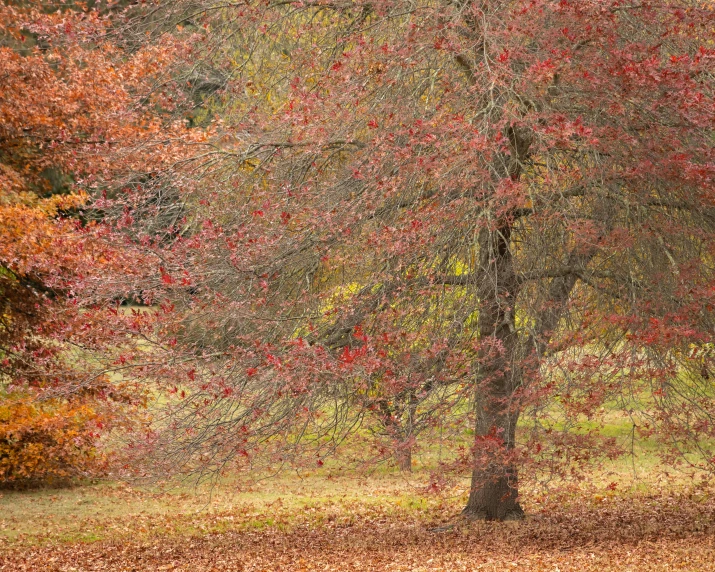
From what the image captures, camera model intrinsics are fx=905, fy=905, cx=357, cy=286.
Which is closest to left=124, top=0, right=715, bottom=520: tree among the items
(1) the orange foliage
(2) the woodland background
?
(2) the woodland background

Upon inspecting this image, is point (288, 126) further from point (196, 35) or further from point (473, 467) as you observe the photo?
point (473, 467)

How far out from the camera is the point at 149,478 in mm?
8312

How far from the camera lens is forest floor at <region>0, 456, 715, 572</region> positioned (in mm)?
8602

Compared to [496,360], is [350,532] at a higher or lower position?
lower

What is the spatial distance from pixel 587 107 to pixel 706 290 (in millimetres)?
1913

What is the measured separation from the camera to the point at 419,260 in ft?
26.6

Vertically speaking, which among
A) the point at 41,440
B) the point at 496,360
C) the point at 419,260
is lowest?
the point at 41,440

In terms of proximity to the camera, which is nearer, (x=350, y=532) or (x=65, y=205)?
(x=350, y=532)

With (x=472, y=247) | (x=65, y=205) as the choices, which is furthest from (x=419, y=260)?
(x=65, y=205)

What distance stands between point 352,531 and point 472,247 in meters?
4.29

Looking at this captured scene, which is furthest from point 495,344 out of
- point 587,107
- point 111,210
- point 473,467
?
point 111,210

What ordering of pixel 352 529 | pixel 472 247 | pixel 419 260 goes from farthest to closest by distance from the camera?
pixel 352 529
pixel 472 247
pixel 419 260

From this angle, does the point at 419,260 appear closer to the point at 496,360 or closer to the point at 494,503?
the point at 496,360

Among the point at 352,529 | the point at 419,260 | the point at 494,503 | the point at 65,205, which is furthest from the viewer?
the point at 65,205
